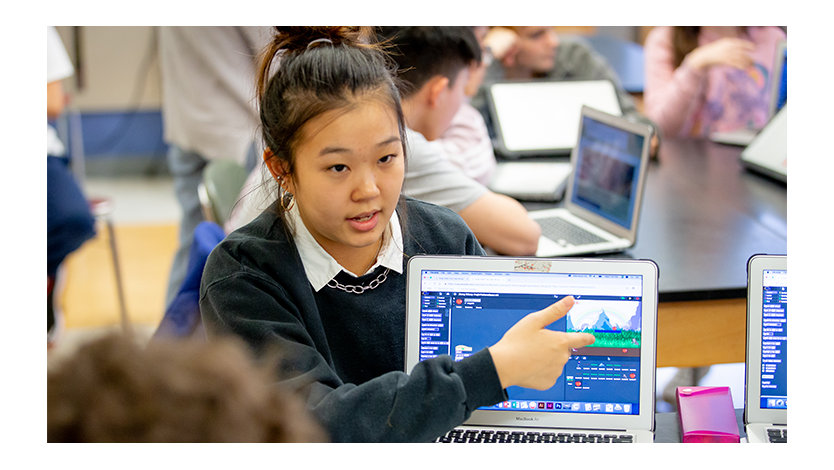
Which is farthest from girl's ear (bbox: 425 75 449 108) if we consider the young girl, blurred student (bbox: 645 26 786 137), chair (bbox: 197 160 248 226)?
blurred student (bbox: 645 26 786 137)

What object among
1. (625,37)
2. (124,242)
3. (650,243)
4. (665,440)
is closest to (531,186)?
(650,243)

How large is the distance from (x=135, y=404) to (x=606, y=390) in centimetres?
61

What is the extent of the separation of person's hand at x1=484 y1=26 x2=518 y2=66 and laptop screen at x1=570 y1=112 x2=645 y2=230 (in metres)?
0.91

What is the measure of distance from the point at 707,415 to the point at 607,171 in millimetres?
891

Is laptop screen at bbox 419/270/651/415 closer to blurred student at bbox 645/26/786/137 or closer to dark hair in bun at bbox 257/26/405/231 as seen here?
dark hair in bun at bbox 257/26/405/231

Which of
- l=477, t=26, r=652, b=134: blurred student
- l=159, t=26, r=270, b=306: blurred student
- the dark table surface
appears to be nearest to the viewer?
the dark table surface

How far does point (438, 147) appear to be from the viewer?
1.71 m

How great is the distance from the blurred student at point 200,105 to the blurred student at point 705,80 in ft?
4.46

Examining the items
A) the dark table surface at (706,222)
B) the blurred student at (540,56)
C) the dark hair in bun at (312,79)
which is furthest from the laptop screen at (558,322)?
the blurred student at (540,56)

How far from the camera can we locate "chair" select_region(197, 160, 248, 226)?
1.86 meters

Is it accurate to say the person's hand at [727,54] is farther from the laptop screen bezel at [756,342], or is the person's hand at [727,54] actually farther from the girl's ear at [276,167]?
the girl's ear at [276,167]

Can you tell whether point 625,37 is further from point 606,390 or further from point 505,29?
point 606,390

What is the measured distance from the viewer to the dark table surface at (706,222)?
162 cm

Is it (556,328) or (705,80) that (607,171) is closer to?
(556,328)
